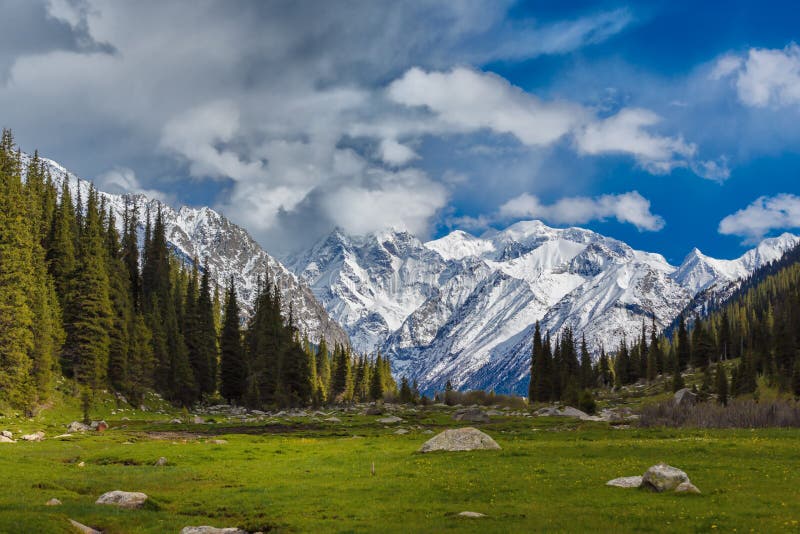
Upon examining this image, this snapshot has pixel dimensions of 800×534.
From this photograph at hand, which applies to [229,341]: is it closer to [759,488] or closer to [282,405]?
[282,405]

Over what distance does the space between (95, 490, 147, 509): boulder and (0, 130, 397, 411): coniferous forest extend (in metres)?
42.7

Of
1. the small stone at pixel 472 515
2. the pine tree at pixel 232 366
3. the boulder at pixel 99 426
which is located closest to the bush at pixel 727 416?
the small stone at pixel 472 515

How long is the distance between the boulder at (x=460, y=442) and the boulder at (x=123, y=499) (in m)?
22.2

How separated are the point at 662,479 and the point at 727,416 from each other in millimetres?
43969

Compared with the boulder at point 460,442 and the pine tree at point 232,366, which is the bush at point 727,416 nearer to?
the boulder at point 460,442

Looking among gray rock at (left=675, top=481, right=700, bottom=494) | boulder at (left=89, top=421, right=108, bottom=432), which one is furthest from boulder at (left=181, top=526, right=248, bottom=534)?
boulder at (left=89, top=421, right=108, bottom=432)

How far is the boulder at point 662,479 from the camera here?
26.7 m

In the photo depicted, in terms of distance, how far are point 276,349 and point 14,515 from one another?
10675cm

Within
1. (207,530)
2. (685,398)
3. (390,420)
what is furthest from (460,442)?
(685,398)

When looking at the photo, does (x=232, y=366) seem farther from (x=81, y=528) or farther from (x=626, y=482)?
(x=81, y=528)

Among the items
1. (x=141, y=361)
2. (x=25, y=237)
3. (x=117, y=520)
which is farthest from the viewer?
(x=141, y=361)

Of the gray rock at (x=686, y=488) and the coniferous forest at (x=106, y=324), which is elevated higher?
the coniferous forest at (x=106, y=324)

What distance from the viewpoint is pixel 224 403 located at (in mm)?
125250

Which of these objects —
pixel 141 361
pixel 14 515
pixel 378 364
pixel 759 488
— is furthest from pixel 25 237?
pixel 378 364
